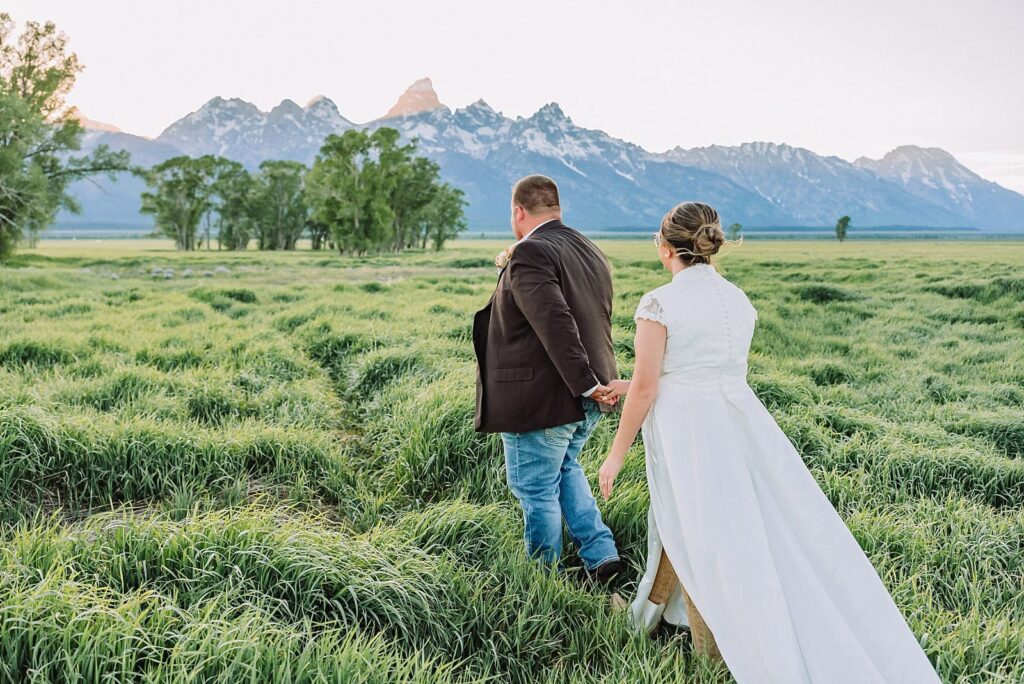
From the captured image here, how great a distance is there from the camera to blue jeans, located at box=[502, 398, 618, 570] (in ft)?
12.1

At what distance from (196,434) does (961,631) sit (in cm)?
560

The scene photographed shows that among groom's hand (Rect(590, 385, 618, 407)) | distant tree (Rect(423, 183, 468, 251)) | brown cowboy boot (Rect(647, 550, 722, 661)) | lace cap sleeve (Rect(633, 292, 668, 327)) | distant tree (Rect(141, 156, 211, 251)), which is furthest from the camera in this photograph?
distant tree (Rect(423, 183, 468, 251))

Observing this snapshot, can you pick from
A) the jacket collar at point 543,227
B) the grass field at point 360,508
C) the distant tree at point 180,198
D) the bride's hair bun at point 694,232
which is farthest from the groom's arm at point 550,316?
the distant tree at point 180,198

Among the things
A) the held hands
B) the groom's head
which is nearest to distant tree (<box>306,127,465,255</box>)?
the groom's head

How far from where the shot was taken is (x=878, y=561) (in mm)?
4016

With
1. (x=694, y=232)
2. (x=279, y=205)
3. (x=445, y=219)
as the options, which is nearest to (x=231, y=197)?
(x=279, y=205)

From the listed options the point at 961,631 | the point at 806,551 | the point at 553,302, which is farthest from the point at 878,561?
the point at 553,302

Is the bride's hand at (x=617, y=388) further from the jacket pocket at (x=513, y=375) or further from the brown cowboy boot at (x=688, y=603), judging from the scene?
the brown cowboy boot at (x=688, y=603)

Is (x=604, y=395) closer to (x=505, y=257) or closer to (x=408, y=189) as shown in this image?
(x=505, y=257)

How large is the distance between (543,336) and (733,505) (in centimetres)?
124

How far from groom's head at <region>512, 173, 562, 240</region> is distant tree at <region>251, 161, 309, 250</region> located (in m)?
74.4

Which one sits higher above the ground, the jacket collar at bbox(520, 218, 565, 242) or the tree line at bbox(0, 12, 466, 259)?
the tree line at bbox(0, 12, 466, 259)

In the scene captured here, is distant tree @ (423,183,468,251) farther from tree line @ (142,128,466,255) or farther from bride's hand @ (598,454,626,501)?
bride's hand @ (598,454,626,501)

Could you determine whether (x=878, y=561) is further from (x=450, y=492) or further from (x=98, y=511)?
(x=98, y=511)
